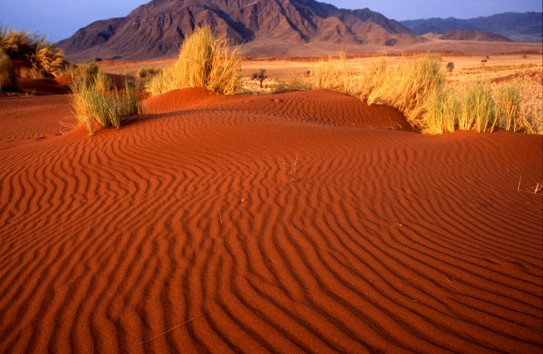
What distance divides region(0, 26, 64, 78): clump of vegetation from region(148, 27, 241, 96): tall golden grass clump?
1238 centimetres

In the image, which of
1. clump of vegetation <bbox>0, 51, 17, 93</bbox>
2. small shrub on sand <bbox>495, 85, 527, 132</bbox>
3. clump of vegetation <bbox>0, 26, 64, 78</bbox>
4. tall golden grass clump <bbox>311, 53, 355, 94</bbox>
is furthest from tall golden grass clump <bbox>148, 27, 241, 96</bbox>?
clump of vegetation <bbox>0, 26, 64, 78</bbox>

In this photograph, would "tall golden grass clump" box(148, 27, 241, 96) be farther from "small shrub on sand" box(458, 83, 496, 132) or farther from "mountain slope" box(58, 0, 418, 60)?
"mountain slope" box(58, 0, 418, 60)

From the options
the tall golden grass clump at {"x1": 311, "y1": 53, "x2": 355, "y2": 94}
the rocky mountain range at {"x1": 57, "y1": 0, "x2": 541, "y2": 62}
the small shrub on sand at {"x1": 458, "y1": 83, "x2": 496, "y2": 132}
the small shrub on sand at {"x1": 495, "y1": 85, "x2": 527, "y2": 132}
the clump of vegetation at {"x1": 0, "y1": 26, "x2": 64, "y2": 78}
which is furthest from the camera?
the rocky mountain range at {"x1": 57, "y1": 0, "x2": 541, "y2": 62}

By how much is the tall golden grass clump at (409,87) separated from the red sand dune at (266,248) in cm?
574

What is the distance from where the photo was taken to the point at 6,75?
17.0m

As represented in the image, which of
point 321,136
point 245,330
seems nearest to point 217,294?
point 245,330

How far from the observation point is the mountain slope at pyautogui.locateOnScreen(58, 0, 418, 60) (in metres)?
89.5

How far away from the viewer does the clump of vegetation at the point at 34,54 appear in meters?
21.9

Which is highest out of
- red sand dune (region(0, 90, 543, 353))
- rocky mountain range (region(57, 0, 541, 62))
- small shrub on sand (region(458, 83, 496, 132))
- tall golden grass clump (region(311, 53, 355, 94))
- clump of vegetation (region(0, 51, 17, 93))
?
rocky mountain range (region(57, 0, 541, 62))

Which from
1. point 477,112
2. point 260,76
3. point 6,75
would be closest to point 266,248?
point 477,112

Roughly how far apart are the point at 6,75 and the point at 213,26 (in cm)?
8121

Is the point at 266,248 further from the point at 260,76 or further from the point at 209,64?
the point at 260,76

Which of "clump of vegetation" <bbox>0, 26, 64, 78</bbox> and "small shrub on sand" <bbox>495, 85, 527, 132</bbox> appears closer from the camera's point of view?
"small shrub on sand" <bbox>495, 85, 527, 132</bbox>

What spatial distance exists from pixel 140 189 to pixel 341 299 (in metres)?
3.09
